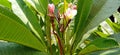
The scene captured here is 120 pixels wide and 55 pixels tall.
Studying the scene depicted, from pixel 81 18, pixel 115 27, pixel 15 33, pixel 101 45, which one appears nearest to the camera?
pixel 15 33

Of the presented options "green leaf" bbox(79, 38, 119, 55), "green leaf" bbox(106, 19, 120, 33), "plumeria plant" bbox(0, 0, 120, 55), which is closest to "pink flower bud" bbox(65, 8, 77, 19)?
"plumeria plant" bbox(0, 0, 120, 55)

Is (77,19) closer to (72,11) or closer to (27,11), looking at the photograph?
(72,11)

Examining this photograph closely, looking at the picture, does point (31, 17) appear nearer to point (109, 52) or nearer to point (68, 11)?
point (68, 11)

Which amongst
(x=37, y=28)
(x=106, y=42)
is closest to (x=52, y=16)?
(x=37, y=28)

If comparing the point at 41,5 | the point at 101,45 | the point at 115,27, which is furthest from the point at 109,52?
the point at 115,27

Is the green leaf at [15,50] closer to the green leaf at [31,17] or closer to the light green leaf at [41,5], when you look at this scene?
the green leaf at [31,17]

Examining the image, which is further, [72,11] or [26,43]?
[72,11]

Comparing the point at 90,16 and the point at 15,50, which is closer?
the point at 15,50

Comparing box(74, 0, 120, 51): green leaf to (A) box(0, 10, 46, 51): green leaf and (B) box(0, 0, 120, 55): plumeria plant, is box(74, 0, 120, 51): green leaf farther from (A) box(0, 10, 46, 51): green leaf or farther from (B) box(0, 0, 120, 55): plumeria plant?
(A) box(0, 10, 46, 51): green leaf
